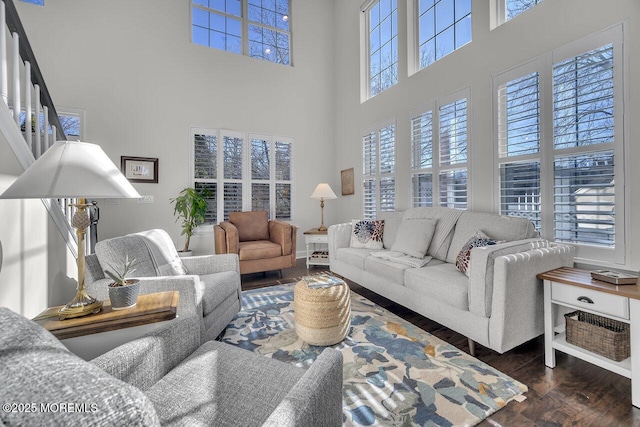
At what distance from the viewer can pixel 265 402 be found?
92 cm

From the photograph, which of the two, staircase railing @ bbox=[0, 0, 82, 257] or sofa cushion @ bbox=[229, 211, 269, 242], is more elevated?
staircase railing @ bbox=[0, 0, 82, 257]

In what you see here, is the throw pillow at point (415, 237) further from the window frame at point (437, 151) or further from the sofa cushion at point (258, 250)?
the sofa cushion at point (258, 250)

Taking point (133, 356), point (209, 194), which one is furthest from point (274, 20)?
point (133, 356)

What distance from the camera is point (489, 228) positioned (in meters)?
2.46

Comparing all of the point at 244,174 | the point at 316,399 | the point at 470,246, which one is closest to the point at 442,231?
the point at 470,246

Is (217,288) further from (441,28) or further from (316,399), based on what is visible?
(441,28)

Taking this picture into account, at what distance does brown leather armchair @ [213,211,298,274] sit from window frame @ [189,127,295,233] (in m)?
0.50

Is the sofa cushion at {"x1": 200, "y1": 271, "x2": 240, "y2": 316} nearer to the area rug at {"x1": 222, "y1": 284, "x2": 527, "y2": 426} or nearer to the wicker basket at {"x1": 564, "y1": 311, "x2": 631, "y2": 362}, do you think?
the area rug at {"x1": 222, "y1": 284, "x2": 527, "y2": 426}

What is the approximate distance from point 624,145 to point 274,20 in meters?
5.25

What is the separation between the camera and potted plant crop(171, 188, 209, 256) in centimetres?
407

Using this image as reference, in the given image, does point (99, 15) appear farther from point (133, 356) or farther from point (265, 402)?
point (265, 402)

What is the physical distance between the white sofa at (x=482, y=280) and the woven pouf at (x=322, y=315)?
0.70 m

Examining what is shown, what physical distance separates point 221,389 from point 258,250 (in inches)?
108

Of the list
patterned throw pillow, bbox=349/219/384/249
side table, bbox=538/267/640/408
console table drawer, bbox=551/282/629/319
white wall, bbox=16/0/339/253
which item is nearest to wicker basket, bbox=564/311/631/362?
side table, bbox=538/267/640/408
